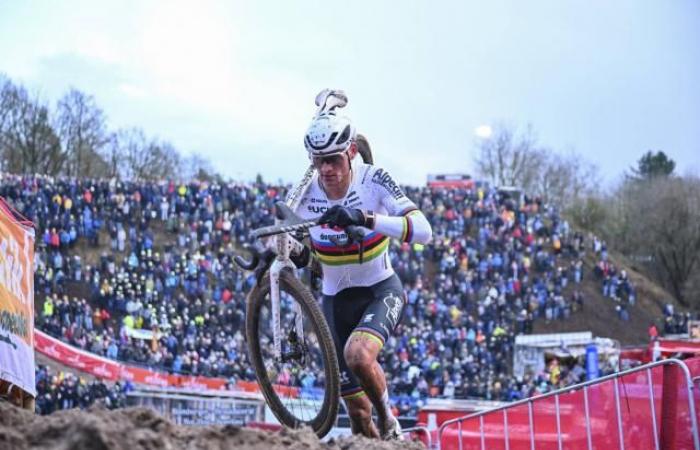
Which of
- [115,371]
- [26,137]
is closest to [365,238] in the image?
[115,371]

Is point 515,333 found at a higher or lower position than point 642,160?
lower

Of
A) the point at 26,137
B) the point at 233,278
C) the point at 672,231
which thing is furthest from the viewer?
the point at 672,231

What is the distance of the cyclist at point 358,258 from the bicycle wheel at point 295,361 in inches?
7.3

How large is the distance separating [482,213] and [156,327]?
52.4 feet

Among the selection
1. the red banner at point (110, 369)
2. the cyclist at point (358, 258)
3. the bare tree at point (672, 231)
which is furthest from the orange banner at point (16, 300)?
the bare tree at point (672, 231)

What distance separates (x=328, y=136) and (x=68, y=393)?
51.2 ft

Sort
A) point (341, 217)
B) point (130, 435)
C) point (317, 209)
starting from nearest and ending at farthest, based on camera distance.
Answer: point (130, 435) < point (341, 217) < point (317, 209)

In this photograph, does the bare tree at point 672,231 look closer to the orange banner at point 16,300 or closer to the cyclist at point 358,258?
the cyclist at point 358,258

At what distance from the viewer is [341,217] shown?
5.68m

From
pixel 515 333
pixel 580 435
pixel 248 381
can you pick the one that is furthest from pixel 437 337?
pixel 580 435

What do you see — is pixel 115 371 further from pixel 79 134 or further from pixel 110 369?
pixel 79 134

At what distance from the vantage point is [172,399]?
21.5m

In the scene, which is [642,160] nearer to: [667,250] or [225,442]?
[667,250]

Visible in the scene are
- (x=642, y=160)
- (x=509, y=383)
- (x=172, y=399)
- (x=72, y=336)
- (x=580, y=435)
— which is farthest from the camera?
(x=642, y=160)
